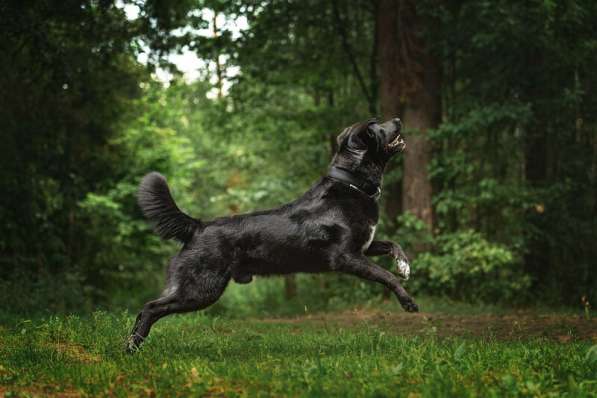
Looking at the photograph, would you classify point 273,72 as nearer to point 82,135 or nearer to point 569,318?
point 82,135

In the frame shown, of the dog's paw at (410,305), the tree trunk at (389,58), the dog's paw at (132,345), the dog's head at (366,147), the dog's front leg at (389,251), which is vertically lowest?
the dog's paw at (132,345)

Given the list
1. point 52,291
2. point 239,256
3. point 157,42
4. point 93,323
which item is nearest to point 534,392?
point 239,256

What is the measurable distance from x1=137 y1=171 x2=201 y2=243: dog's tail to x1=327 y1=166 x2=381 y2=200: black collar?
142 centimetres

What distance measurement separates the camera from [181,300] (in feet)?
20.6

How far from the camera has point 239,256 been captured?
20.9 feet

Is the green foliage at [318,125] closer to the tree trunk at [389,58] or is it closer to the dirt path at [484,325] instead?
the tree trunk at [389,58]

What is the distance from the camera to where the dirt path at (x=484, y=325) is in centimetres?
801

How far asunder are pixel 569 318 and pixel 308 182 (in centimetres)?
1019

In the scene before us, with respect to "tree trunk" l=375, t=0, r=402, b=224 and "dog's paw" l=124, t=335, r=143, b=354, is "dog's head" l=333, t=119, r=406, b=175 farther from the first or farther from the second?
"tree trunk" l=375, t=0, r=402, b=224

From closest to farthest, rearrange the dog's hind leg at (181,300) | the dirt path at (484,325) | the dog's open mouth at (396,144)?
the dog's hind leg at (181,300) → the dog's open mouth at (396,144) → the dirt path at (484,325)

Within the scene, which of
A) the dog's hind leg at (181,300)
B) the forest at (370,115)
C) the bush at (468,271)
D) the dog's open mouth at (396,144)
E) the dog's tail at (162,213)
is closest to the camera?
the dog's hind leg at (181,300)

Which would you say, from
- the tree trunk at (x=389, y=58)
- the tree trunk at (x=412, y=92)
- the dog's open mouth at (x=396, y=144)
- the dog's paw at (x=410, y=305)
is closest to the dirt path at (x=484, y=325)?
the dog's paw at (x=410, y=305)

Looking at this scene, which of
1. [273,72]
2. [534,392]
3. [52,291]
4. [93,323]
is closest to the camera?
[534,392]

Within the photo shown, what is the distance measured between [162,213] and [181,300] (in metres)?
0.86
